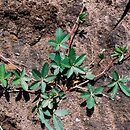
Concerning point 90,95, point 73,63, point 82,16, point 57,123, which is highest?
point 82,16

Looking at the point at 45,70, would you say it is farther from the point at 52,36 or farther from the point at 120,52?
A: the point at 120,52

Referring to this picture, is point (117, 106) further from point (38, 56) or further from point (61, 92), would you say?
point (38, 56)

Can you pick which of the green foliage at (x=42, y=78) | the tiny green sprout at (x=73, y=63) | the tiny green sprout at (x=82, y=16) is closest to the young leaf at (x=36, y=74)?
the green foliage at (x=42, y=78)

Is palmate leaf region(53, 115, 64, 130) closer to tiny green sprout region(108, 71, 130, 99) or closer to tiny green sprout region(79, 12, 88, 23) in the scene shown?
tiny green sprout region(108, 71, 130, 99)

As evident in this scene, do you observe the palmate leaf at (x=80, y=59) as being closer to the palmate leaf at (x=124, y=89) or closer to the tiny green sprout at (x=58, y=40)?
the tiny green sprout at (x=58, y=40)

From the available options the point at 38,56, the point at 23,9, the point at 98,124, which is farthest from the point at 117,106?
the point at 23,9

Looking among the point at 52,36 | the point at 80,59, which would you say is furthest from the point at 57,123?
the point at 52,36

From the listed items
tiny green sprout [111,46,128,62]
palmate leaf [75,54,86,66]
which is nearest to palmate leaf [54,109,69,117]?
palmate leaf [75,54,86,66]
